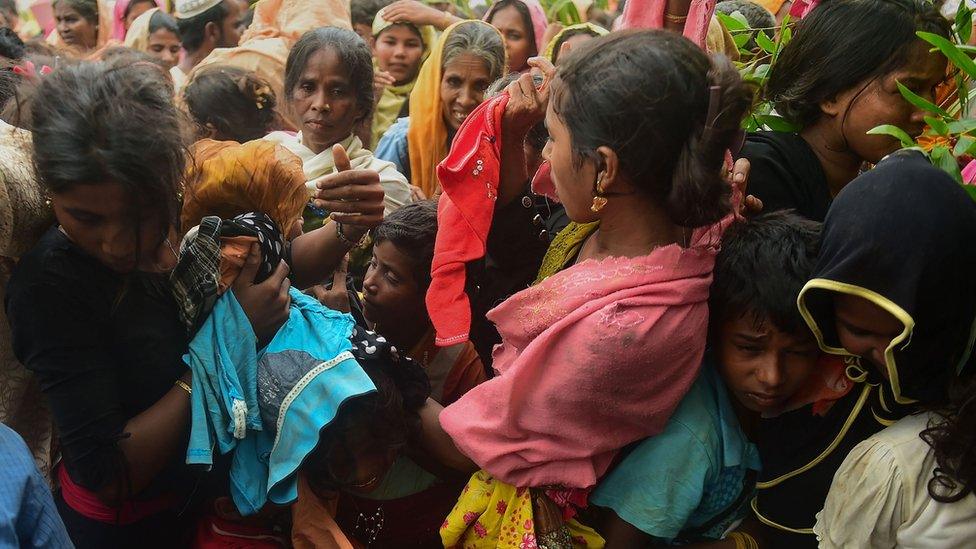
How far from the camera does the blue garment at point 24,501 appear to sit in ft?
4.96

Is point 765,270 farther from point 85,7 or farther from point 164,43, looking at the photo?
point 85,7

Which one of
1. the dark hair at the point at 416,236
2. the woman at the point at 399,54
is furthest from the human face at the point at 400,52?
the dark hair at the point at 416,236

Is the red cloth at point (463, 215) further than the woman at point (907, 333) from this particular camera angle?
Yes

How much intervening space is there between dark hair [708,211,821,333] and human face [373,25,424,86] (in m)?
3.66

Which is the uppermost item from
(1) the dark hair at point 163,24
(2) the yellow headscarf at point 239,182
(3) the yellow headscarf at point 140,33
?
(2) the yellow headscarf at point 239,182

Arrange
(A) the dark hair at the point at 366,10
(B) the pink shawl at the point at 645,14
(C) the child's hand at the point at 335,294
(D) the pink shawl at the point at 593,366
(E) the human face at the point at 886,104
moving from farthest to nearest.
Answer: (A) the dark hair at the point at 366,10 → (C) the child's hand at the point at 335,294 → (B) the pink shawl at the point at 645,14 → (E) the human face at the point at 886,104 → (D) the pink shawl at the point at 593,366

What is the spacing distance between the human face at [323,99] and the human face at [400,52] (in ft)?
6.06

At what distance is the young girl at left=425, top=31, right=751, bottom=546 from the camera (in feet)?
6.08

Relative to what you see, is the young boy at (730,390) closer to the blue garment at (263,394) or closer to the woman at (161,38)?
the blue garment at (263,394)

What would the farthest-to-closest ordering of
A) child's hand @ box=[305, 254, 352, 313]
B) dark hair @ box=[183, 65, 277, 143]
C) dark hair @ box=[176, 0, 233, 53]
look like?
dark hair @ box=[176, 0, 233, 53] < dark hair @ box=[183, 65, 277, 143] < child's hand @ box=[305, 254, 352, 313]

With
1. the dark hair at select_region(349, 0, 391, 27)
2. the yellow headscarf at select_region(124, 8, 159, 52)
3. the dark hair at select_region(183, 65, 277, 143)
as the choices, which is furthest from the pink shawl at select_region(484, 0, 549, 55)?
the yellow headscarf at select_region(124, 8, 159, 52)

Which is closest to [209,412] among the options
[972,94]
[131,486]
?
[131,486]

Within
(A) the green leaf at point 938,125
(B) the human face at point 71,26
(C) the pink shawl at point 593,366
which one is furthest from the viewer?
(B) the human face at point 71,26

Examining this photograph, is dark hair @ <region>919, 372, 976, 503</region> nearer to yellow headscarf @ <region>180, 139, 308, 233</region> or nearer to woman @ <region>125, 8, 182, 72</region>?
yellow headscarf @ <region>180, 139, 308, 233</region>
